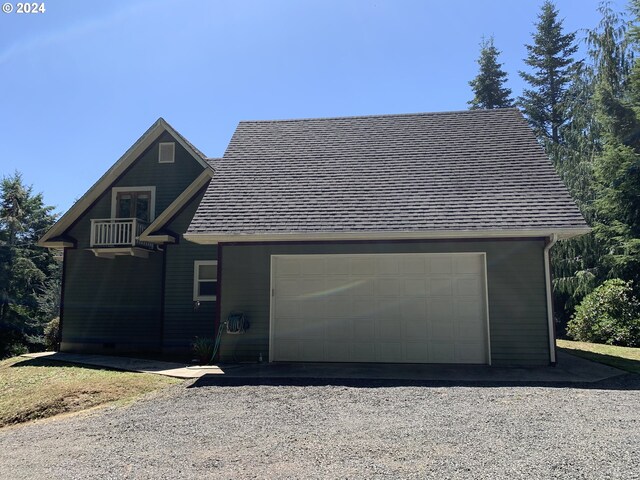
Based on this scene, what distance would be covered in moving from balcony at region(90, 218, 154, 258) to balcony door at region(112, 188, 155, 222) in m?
0.62

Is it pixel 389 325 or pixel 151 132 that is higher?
pixel 151 132

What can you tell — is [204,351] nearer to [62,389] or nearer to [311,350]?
[311,350]

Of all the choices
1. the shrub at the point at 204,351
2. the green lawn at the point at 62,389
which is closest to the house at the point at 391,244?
the shrub at the point at 204,351

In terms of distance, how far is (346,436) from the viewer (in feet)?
16.3

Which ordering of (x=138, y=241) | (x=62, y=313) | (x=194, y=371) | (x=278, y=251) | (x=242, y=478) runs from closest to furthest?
(x=242, y=478)
(x=194, y=371)
(x=278, y=251)
(x=138, y=241)
(x=62, y=313)

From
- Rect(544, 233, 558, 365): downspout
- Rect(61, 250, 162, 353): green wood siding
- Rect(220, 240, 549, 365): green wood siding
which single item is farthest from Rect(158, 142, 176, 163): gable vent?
Rect(544, 233, 558, 365): downspout

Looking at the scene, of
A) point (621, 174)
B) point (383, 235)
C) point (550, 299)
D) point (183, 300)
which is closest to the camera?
point (550, 299)

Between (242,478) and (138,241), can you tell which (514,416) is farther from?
(138,241)

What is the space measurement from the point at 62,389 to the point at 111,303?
640 cm

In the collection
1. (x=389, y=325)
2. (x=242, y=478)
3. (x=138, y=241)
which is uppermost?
(x=138, y=241)

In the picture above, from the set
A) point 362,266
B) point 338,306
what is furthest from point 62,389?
point 362,266

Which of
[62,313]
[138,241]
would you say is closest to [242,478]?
[138,241]

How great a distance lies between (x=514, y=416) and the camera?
555 cm

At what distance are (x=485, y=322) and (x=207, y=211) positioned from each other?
248 inches
